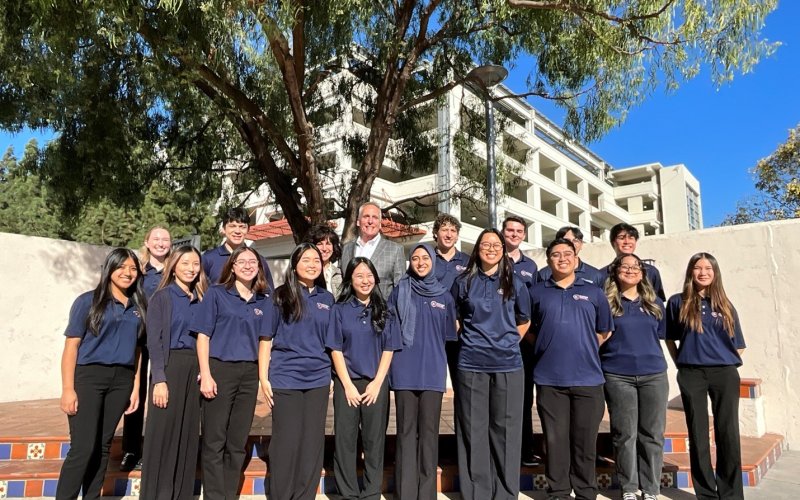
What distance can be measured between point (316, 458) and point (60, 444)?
2.33 metres

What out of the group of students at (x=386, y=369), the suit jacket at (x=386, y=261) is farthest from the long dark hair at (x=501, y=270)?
the suit jacket at (x=386, y=261)

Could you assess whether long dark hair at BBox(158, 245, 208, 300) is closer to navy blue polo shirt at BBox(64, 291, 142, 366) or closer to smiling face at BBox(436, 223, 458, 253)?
navy blue polo shirt at BBox(64, 291, 142, 366)

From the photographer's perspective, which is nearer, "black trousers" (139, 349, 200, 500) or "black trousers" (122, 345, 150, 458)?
"black trousers" (139, 349, 200, 500)

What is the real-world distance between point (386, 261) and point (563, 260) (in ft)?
4.02

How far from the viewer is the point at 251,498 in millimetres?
3680

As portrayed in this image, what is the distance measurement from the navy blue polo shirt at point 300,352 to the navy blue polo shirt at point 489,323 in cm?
90

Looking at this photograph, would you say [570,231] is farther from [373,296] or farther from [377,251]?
[373,296]

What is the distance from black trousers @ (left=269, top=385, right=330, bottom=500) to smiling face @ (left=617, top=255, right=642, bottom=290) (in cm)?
221

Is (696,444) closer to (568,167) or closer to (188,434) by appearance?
(188,434)

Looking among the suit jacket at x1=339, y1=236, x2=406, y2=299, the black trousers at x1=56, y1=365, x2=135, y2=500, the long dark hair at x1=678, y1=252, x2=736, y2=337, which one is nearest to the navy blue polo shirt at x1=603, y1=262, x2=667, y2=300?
the long dark hair at x1=678, y1=252, x2=736, y2=337

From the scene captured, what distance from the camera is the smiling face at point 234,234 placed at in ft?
13.1

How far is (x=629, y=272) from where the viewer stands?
3705 millimetres

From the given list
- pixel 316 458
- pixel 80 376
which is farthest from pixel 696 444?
pixel 80 376

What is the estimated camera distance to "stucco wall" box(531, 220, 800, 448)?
522 centimetres
